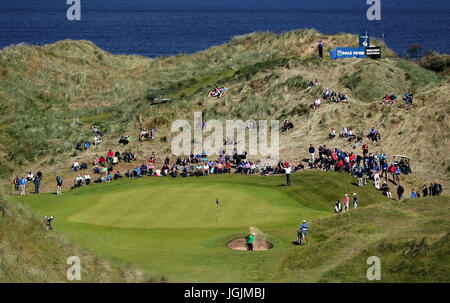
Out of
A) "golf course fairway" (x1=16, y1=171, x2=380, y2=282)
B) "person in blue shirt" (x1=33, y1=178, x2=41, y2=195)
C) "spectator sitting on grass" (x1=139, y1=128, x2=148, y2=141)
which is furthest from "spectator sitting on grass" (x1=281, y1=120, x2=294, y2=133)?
"person in blue shirt" (x1=33, y1=178, x2=41, y2=195)

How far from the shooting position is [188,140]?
73.2 m

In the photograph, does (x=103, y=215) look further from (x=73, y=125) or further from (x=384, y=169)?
(x=73, y=125)

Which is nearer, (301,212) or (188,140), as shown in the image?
(301,212)

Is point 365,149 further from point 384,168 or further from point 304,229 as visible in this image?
point 304,229

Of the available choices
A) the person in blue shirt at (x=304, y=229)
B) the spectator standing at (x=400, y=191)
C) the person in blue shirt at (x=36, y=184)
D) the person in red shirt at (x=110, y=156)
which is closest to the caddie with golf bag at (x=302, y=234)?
the person in blue shirt at (x=304, y=229)

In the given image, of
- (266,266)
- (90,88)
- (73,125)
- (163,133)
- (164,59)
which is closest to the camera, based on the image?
(266,266)

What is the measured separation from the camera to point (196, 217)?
4378cm

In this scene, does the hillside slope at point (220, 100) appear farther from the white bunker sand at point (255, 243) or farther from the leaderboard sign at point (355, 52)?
the white bunker sand at point (255, 243)

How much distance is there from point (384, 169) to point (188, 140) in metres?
23.6

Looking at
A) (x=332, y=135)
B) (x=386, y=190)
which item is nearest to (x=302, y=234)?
(x=386, y=190)

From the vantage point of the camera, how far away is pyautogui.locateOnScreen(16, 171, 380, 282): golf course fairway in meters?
34.3

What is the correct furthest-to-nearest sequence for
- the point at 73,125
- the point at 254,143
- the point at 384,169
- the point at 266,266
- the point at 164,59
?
the point at 164,59, the point at 73,125, the point at 254,143, the point at 384,169, the point at 266,266

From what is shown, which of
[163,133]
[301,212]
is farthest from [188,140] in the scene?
[301,212]

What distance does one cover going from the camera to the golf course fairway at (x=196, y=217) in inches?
1351
